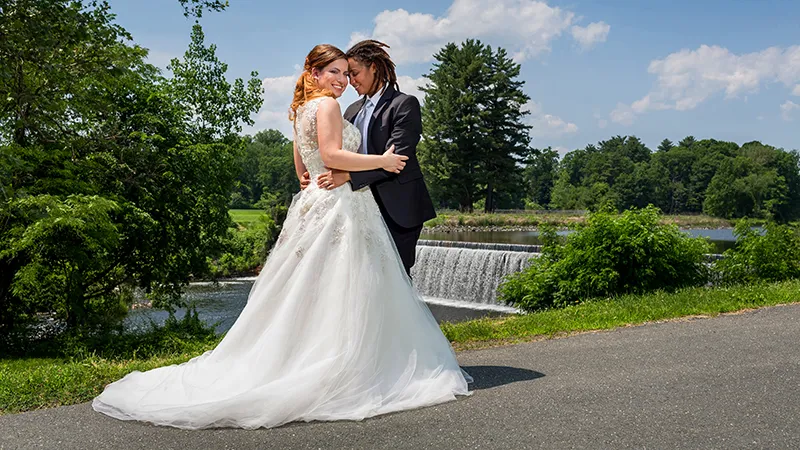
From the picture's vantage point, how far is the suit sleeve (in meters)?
4.20

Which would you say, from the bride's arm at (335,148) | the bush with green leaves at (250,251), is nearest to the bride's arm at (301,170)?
the bride's arm at (335,148)

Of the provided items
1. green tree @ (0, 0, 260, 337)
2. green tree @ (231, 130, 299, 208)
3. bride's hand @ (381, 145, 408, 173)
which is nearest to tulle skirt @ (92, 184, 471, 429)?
bride's hand @ (381, 145, 408, 173)

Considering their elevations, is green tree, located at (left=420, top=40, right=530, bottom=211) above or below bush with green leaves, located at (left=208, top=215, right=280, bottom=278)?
above

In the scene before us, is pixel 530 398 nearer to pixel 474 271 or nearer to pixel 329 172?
pixel 329 172

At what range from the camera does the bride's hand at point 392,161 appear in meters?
4.16

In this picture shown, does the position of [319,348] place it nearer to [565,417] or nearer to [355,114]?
[565,417]

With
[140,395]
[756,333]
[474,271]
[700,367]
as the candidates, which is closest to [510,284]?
[756,333]

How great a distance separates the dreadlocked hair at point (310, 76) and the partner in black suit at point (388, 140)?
0.52ft

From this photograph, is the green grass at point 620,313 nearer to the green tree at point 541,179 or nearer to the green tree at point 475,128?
the green tree at point 475,128

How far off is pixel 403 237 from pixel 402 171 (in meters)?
0.47

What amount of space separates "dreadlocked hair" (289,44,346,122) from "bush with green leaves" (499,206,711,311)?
6.67m

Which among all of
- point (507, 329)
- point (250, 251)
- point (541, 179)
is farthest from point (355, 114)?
point (541, 179)

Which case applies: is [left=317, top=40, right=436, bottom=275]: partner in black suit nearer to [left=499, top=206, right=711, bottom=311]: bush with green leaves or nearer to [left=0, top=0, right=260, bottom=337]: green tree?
[left=499, top=206, right=711, bottom=311]: bush with green leaves

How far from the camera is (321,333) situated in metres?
3.87
